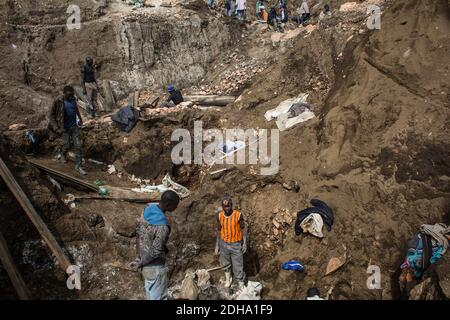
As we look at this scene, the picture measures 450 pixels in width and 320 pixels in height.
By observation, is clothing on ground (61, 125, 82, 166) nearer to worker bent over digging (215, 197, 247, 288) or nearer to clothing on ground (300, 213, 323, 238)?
worker bent over digging (215, 197, 247, 288)

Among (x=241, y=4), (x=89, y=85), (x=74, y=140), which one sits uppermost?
(x=241, y=4)

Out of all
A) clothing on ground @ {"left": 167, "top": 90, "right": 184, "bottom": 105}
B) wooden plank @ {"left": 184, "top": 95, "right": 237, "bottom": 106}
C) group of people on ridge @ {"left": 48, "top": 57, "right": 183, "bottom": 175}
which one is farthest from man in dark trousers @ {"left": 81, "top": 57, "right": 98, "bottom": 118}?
wooden plank @ {"left": 184, "top": 95, "right": 237, "bottom": 106}

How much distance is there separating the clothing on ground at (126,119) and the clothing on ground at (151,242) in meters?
5.45

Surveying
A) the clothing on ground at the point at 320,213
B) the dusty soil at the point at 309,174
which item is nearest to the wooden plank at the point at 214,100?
the dusty soil at the point at 309,174

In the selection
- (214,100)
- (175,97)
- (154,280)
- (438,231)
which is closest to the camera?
(154,280)

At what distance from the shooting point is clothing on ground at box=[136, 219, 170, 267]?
3.95 metres

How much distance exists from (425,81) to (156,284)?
5.41m

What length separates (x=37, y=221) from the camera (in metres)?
5.30

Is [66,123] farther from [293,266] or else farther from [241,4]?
[241,4]

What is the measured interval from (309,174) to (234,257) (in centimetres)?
240

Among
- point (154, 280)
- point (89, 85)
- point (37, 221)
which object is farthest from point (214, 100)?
point (154, 280)
